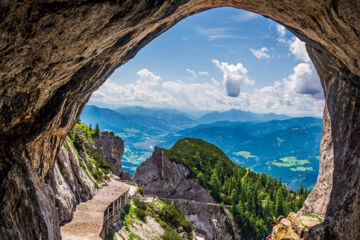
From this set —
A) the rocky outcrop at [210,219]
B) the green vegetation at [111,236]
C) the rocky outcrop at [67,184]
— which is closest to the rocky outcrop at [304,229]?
the green vegetation at [111,236]

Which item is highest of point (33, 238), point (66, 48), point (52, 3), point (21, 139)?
point (52, 3)

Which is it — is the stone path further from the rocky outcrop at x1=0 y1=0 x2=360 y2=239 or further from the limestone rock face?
the limestone rock face

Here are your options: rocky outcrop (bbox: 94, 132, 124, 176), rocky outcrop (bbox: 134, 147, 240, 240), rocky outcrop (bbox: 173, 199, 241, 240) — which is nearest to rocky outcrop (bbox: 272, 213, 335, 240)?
rocky outcrop (bbox: 134, 147, 240, 240)

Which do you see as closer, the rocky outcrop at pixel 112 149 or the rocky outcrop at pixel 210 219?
the rocky outcrop at pixel 210 219

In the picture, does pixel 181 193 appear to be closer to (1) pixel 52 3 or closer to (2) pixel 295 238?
(2) pixel 295 238

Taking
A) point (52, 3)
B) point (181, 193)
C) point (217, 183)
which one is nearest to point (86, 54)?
point (52, 3)

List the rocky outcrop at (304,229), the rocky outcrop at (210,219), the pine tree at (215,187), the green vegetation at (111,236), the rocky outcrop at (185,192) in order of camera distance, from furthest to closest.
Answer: the pine tree at (215,187) < the rocky outcrop at (185,192) < the rocky outcrop at (210,219) < the green vegetation at (111,236) < the rocky outcrop at (304,229)

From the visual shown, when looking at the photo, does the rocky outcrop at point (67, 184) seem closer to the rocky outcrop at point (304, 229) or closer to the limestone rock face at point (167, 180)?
the rocky outcrop at point (304, 229)
